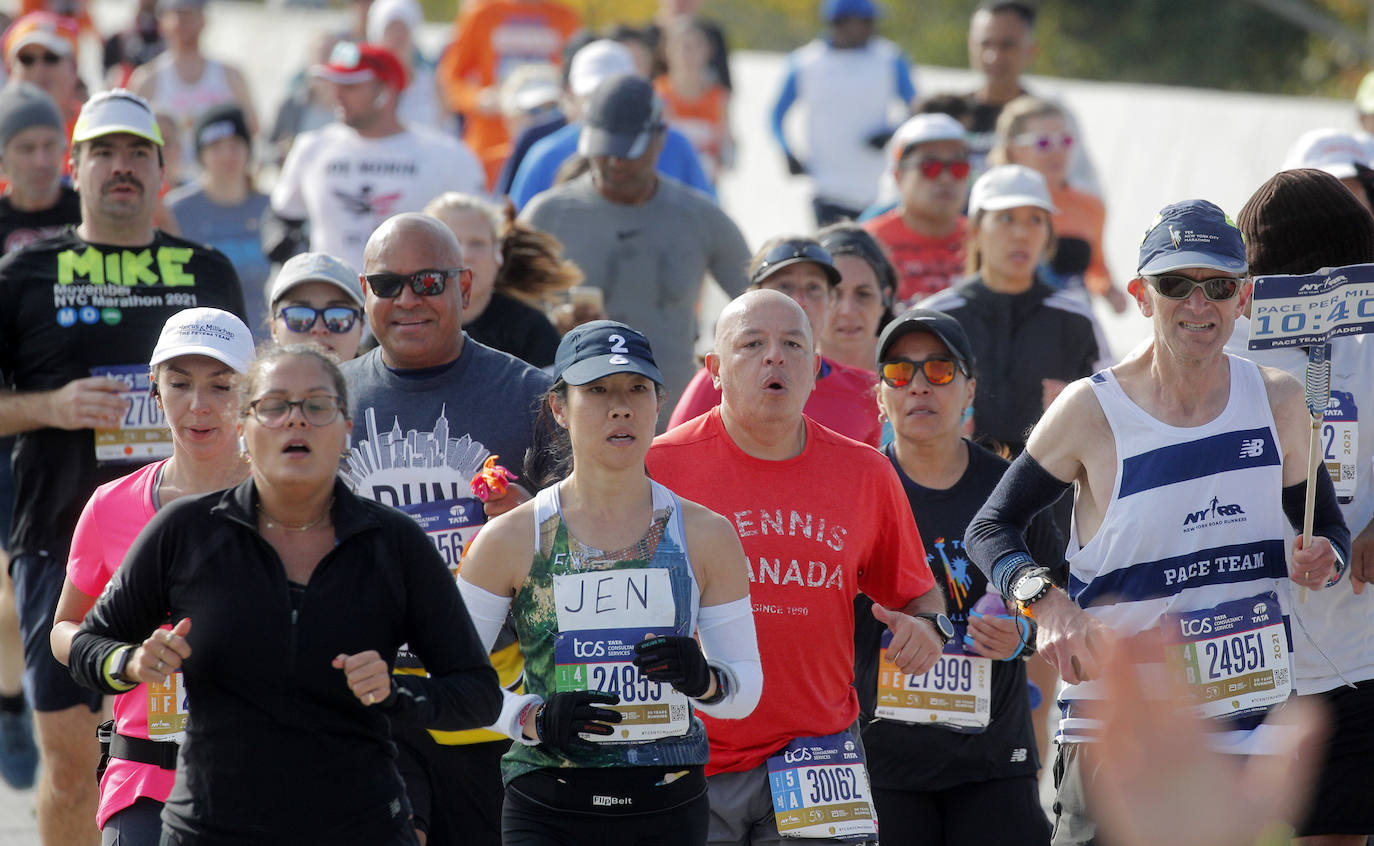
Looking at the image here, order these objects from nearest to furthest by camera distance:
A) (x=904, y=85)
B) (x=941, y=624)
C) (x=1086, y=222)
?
(x=941, y=624) < (x=1086, y=222) < (x=904, y=85)

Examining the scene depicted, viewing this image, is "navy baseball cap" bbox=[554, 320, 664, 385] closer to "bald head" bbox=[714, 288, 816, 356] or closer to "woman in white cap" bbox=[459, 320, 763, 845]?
"woman in white cap" bbox=[459, 320, 763, 845]

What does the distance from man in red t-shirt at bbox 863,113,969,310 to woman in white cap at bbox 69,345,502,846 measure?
16.6ft

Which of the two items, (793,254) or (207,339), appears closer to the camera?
(207,339)

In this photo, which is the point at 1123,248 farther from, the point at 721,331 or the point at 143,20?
the point at 721,331

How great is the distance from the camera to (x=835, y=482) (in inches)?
199

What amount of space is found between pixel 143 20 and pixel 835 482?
12.7 m

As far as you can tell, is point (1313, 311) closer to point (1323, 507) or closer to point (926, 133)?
point (1323, 507)

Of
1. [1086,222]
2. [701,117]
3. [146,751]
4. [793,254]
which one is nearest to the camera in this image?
[146,751]

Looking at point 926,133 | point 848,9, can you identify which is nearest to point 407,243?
point 926,133

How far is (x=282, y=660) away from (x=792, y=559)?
5.00 ft

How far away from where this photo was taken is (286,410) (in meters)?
4.04

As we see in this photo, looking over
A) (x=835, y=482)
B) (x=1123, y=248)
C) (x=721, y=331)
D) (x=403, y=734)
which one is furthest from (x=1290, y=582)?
(x=1123, y=248)

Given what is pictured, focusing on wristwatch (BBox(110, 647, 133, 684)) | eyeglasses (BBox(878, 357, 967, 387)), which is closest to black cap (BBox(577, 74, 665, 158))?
eyeglasses (BBox(878, 357, 967, 387))

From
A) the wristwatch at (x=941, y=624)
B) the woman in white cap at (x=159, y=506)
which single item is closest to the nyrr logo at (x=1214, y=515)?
the wristwatch at (x=941, y=624)
